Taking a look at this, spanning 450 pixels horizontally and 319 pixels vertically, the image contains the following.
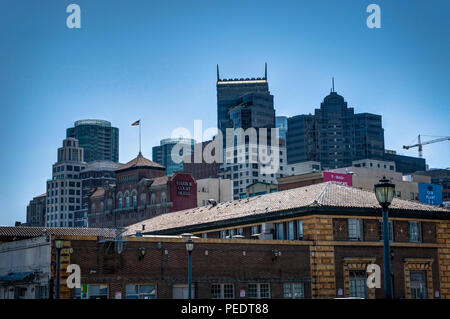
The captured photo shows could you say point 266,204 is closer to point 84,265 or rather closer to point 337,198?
point 337,198

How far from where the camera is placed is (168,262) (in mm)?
48531

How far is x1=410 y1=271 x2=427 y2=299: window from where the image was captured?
Result: 190 ft

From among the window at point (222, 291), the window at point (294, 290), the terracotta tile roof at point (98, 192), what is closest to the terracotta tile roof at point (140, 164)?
the terracotta tile roof at point (98, 192)

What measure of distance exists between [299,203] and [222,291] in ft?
33.8

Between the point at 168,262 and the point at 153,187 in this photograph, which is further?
the point at 153,187

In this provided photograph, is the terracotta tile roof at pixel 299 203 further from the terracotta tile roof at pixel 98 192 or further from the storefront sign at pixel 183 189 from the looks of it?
the terracotta tile roof at pixel 98 192

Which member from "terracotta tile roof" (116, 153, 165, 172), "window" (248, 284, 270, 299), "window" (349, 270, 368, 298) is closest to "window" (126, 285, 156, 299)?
"window" (248, 284, 270, 299)

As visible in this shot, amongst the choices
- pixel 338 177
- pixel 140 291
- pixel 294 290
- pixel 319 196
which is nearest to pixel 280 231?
pixel 319 196

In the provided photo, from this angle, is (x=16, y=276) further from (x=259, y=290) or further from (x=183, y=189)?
(x=183, y=189)

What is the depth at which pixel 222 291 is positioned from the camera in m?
50.7

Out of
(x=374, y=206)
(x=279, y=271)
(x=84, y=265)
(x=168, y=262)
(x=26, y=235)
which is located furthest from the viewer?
(x=26, y=235)

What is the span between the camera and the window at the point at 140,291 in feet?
154

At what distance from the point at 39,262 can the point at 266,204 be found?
23044 millimetres

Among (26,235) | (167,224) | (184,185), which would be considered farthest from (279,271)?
(184,185)
